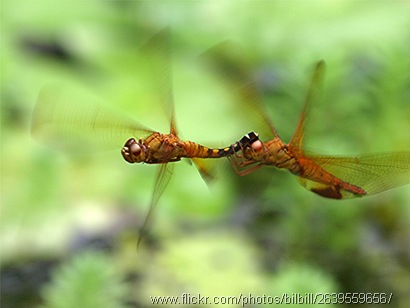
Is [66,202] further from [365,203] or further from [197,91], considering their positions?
[365,203]

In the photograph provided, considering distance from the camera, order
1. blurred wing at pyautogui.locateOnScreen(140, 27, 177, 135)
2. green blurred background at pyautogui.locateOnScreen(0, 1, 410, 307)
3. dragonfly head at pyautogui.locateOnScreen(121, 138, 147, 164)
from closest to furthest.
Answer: dragonfly head at pyautogui.locateOnScreen(121, 138, 147, 164)
blurred wing at pyautogui.locateOnScreen(140, 27, 177, 135)
green blurred background at pyautogui.locateOnScreen(0, 1, 410, 307)

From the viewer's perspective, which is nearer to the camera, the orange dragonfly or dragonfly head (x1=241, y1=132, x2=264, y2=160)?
dragonfly head (x1=241, y1=132, x2=264, y2=160)

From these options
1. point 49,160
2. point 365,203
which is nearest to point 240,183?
point 365,203

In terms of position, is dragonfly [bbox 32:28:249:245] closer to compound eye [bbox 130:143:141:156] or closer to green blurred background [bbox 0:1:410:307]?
compound eye [bbox 130:143:141:156]

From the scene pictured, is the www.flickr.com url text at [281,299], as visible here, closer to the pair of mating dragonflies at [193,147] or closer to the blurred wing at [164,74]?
the pair of mating dragonflies at [193,147]

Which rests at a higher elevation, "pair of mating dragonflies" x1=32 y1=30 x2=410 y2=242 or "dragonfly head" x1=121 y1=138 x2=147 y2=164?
"pair of mating dragonflies" x1=32 y1=30 x2=410 y2=242

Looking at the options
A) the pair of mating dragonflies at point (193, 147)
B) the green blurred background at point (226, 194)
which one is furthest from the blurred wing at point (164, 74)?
the green blurred background at point (226, 194)

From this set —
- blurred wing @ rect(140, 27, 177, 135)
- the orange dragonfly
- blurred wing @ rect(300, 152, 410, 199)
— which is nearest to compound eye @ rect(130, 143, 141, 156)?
blurred wing @ rect(140, 27, 177, 135)

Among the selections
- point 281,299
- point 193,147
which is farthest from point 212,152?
point 281,299
